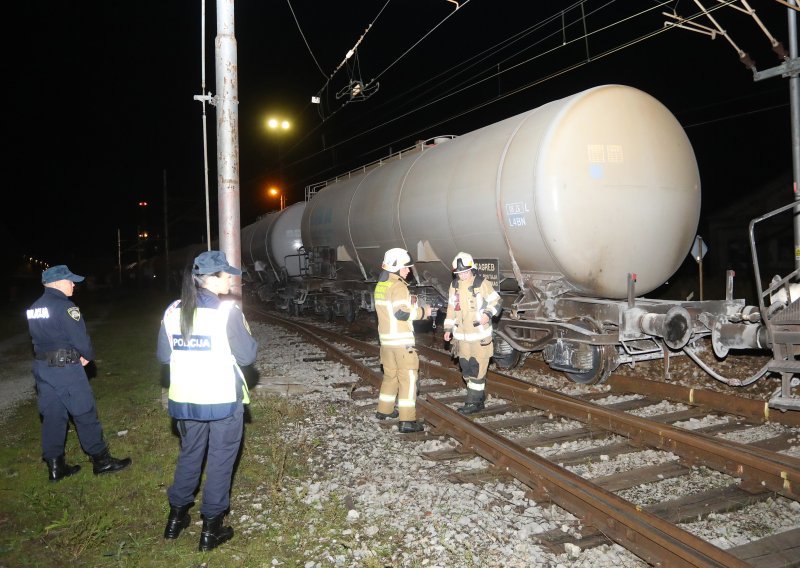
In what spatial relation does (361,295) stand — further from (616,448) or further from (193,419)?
(193,419)

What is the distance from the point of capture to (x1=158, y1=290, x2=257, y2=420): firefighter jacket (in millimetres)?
3883

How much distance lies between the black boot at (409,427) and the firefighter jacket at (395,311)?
844 millimetres

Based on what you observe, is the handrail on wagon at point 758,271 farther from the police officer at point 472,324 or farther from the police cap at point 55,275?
the police cap at point 55,275

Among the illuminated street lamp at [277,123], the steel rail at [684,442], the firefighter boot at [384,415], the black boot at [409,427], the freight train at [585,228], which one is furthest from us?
the illuminated street lamp at [277,123]

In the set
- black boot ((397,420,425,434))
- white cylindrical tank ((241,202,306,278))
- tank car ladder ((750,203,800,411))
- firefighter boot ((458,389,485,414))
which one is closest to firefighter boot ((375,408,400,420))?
black boot ((397,420,425,434))

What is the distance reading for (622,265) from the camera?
7.37m

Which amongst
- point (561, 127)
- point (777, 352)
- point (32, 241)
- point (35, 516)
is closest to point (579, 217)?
point (561, 127)

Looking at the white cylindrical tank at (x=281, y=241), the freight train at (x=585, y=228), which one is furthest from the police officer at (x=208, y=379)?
the white cylindrical tank at (x=281, y=241)

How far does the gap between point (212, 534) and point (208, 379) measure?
1088 mm

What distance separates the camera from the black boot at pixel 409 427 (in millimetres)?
6289

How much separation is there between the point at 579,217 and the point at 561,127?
1104 millimetres

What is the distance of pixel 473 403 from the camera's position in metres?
6.92

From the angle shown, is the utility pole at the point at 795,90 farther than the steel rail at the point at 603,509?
Yes

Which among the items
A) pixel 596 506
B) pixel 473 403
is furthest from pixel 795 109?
pixel 596 506
